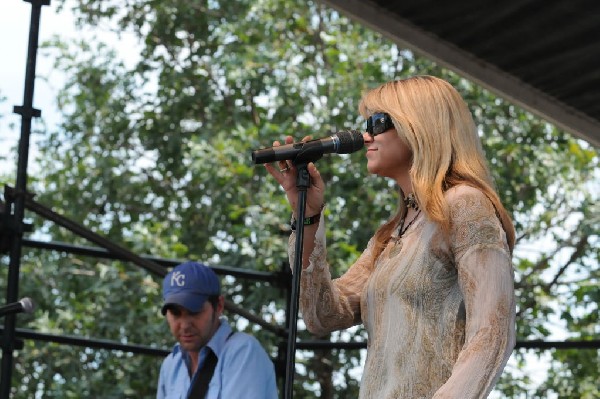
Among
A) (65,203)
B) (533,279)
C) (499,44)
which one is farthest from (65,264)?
(499,44)

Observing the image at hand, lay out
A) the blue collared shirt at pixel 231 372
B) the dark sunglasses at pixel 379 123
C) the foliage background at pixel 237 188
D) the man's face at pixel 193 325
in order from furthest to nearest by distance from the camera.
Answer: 1. the foliage background at pixel 237 188
2. the man's face at pixel 193 325
3. the blue collared shirt at pixel 231 372
4. the dark sunglasses at pixel 379 123

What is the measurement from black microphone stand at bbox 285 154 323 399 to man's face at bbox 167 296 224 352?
5.14 ft

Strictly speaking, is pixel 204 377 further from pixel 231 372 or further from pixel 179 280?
pixel 179 280

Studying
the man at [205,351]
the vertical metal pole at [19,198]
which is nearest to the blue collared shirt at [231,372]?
the man at [205,351]

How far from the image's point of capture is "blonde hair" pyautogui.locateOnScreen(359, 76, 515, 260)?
2.53 metres

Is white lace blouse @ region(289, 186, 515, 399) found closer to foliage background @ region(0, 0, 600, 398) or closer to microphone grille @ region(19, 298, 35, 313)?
microphone grille @ region(19, 298, 35, 313)

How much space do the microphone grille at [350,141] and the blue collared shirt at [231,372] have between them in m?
1.42

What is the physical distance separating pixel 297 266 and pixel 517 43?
6.81 feet

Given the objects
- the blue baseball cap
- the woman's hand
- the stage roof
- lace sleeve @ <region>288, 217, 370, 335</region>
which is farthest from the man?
the woman's hand

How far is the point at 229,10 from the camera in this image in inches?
464

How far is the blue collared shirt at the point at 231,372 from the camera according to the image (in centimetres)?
388

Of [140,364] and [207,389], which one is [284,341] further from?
[140,364]

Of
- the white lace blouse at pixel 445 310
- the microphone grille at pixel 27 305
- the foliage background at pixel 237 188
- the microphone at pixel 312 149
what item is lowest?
the white lace blouse at pixel 445 310

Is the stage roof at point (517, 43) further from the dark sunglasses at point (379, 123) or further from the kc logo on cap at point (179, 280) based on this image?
the dark sunglasses at point (379, 123)
